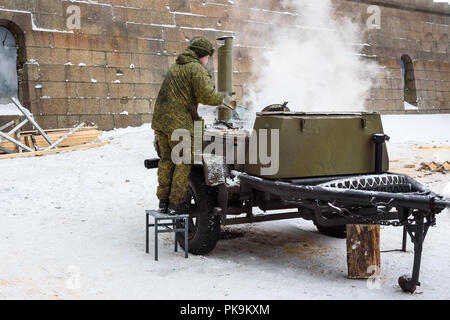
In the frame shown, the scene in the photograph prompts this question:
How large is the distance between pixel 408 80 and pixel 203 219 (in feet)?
65.3

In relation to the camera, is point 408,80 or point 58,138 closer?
point 58,138

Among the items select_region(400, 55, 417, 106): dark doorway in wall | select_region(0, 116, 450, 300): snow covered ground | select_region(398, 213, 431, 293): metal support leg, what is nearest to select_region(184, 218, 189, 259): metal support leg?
select_region(0, 116, 450, 300): snow covered ground

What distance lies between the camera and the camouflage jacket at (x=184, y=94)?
17.5 ft

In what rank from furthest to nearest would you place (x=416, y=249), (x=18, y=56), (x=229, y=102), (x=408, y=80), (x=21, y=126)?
(x=408, y=80) < (x=18, y=56) < (x=21, y=126) < (x=229, y=102) < (x=416, y=249)

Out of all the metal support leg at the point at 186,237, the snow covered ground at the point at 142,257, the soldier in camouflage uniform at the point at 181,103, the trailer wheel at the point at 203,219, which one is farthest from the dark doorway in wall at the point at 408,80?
the metal support leg at the point at 186,237

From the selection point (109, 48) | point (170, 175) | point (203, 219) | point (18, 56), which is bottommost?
point (203, 219)

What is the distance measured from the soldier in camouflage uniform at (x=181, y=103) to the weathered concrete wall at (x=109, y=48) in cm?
948

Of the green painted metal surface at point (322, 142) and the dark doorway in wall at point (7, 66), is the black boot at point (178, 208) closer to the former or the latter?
the green painted metal surface at point (322, 142)

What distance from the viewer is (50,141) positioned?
12633mm

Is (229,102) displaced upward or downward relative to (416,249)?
upward

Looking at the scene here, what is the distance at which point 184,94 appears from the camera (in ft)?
17.8

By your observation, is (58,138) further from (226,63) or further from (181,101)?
(181,101)

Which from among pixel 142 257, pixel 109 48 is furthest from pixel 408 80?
pixel 142 257

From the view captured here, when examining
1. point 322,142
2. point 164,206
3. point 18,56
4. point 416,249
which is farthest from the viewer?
point 18,56
